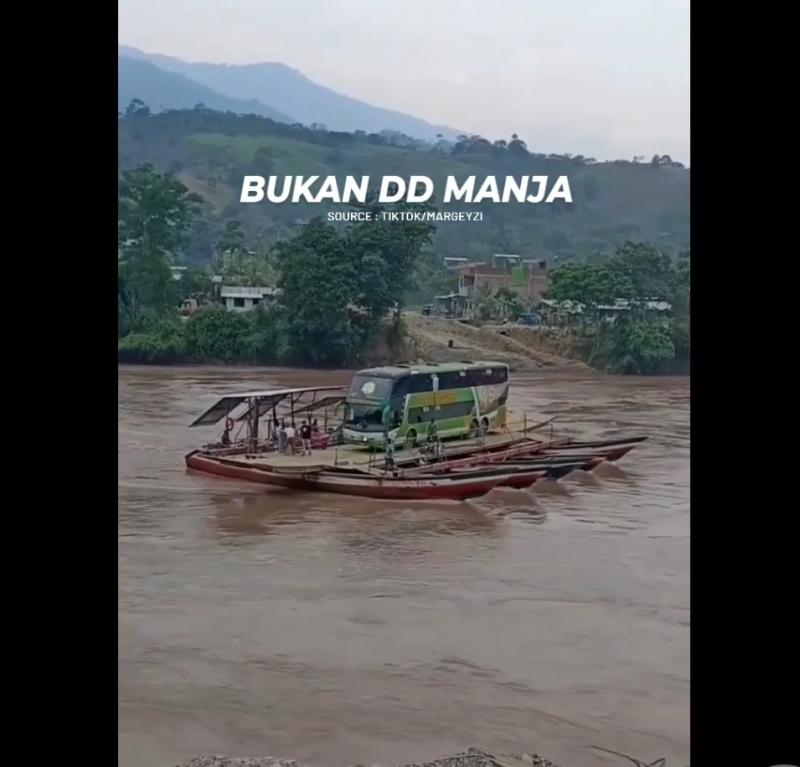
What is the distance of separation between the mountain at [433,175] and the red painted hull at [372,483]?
489 mm

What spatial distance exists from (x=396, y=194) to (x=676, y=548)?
1.00 metres

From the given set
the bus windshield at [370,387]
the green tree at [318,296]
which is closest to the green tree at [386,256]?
the green tree at [318,296]

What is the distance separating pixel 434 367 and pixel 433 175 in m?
0.43

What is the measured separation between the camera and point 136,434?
2.05 metres

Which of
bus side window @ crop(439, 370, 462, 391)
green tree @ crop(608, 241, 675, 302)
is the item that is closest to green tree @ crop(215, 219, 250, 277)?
bus side window @ crop(439, 370, 462, 391)

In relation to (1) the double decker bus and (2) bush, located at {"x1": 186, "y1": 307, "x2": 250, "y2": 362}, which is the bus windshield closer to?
(1) the double decker bus

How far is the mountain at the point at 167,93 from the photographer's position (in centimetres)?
205

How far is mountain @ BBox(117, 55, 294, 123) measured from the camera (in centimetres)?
205

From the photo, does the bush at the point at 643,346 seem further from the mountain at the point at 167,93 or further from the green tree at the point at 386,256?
the mountain at the point at 167,93

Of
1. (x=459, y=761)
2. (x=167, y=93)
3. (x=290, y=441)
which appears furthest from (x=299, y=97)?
(x=459, y=761)

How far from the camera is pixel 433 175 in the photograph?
206 cm

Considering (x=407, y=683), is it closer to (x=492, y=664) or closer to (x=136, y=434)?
(x=492, y=664)

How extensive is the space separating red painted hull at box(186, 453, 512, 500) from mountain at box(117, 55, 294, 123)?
2.64ft
